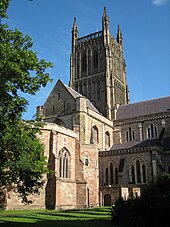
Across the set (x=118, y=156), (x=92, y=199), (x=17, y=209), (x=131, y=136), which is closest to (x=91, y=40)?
(x=131, y=136)

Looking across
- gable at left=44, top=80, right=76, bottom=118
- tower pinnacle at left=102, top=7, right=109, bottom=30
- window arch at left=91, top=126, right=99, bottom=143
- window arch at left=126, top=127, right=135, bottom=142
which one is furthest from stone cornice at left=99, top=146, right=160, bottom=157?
tower pinnacle at left=102, top=7, right=109, bottom=30

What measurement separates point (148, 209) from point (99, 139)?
32.1m

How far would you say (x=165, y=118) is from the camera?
158 feet

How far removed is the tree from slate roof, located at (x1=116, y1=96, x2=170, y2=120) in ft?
122

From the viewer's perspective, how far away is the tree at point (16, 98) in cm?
1349

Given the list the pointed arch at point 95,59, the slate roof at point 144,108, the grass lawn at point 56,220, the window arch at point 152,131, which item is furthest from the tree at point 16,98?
the pointed arch at point 95,59

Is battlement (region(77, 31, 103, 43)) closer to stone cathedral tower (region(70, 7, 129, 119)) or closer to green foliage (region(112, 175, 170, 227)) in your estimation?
stone cathedral tower (region(70, 7, 129, 119))

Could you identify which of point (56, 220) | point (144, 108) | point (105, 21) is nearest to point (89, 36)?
point (105, 21)

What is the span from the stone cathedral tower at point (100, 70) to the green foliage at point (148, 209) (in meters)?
38.8

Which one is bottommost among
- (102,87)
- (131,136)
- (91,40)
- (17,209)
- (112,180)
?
(17,209)

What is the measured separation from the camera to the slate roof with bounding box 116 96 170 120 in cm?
5090

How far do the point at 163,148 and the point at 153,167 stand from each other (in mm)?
4975

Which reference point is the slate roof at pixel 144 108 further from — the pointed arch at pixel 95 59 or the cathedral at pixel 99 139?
the pointed arch at pixel 95 59

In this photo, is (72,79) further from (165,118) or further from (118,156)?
(118,156)
